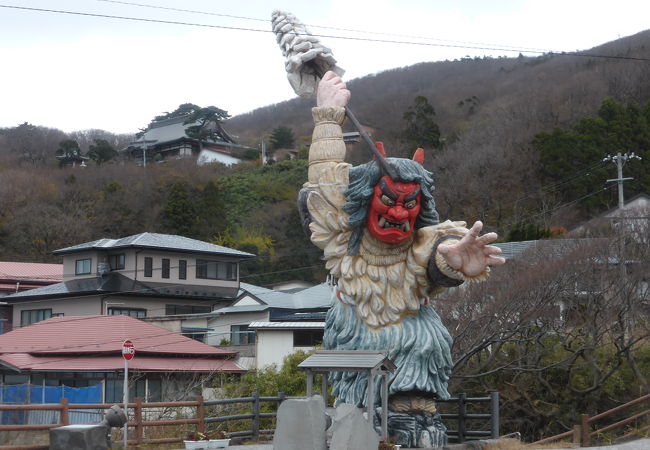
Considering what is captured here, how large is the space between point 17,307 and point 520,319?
65.4 feet

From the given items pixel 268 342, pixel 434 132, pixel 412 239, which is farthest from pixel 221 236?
pixel 412 239

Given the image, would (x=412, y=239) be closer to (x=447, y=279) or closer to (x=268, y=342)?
(x=447, y=279)

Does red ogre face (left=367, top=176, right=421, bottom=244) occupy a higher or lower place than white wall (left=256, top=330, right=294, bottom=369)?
higher

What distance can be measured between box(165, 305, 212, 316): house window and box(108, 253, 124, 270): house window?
2113 mm

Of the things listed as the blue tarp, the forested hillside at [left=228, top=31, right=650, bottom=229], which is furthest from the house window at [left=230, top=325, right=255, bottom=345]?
the forested hillside at [left=228, top=31, right=650, bottom=229]

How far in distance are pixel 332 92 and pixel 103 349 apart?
1324 cm

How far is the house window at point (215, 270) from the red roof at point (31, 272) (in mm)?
7048

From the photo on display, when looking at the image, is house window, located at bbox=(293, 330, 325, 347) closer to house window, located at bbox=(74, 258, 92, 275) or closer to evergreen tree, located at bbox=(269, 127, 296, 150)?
house window, located at bbox=(74, 258, 92, 275)

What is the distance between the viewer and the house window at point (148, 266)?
31438mm

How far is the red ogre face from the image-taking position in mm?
11336

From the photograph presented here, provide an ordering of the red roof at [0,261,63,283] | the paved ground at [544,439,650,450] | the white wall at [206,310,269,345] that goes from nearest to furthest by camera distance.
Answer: the paved ground at [544,439,650,450] → the white wall at [206,310,269,345] → the red roof at [0,261,63,283]

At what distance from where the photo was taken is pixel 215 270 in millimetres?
33438

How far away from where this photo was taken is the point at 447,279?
37.1ft

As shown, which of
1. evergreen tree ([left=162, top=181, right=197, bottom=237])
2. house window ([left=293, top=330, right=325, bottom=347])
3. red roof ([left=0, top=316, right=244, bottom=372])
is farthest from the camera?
evergreen tree ([left=162, top=181, right=197, bottom=237])
